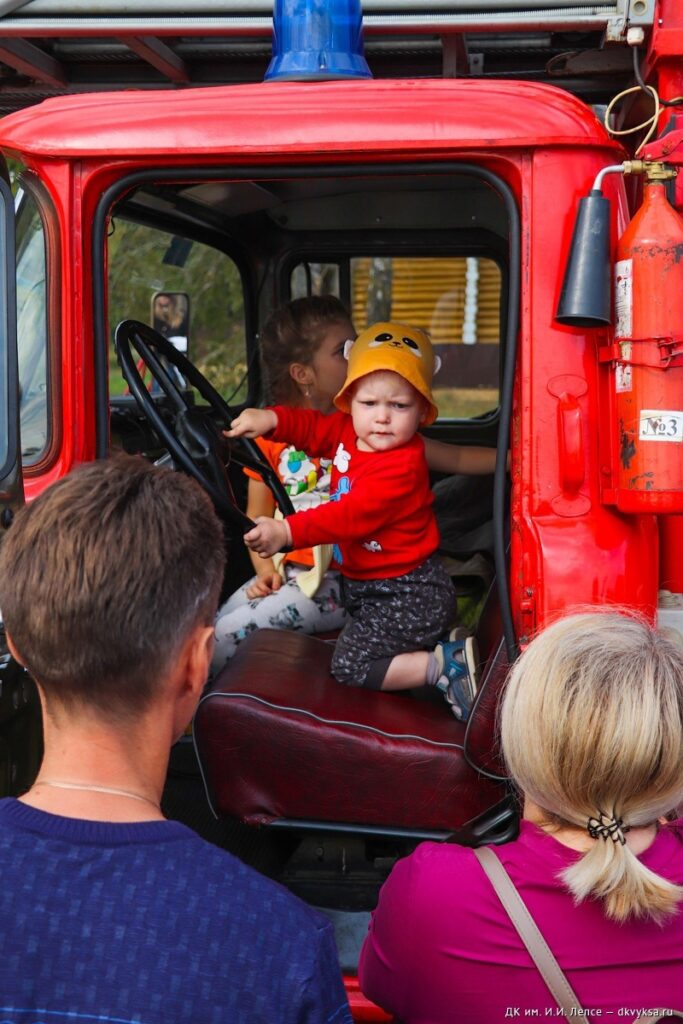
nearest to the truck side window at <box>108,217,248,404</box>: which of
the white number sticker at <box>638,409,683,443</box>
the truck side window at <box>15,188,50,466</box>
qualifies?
the truck side window at <box>15,188,50,466</box>

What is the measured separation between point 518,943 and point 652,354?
1106mm

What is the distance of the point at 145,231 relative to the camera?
4.30 meters

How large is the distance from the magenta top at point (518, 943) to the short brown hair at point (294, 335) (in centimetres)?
247

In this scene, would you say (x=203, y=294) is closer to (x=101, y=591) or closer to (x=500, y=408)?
(x=500, y=408)

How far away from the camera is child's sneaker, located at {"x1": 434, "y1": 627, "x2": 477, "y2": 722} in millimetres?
2611

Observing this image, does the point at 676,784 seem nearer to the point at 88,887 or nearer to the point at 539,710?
the point at 539,710

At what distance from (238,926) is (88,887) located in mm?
141

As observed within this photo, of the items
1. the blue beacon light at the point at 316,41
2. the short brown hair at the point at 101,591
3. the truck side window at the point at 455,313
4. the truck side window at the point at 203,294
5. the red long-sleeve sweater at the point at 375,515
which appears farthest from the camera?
the truck side window at the point at 203,294

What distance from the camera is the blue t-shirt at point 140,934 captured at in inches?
40.1

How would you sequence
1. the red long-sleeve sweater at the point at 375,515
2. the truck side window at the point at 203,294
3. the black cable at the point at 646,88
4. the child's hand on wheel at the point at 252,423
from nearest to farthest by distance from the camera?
the black cable at the point at 646,88 → the red long-sleeve sweater at the point at 375,515 → the child's hand on wheel at the point at 252,423 → the truck side window at the point at 203,294

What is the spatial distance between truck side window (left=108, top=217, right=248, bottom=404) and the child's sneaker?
2.00 m

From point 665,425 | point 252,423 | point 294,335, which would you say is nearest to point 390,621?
point 252,423

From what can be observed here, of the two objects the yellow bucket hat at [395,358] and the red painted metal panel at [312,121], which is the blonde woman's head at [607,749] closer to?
the red painted metal panel at [312,121]

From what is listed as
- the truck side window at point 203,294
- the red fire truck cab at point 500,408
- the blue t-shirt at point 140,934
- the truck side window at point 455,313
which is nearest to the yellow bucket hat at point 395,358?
the red fire truck cab at point 500,408
